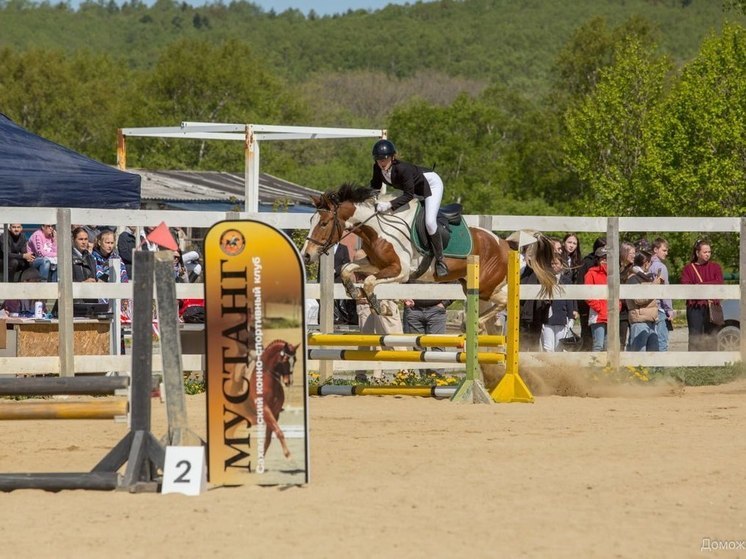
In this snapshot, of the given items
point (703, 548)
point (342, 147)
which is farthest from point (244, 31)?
point (703, 548)

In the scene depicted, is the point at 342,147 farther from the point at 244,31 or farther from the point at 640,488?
the point at 244,31

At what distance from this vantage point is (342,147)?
83.7m

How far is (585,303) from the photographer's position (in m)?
14.6

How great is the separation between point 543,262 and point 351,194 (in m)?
2.24

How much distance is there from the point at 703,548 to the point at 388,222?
7158 millimetres

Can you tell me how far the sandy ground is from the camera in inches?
217

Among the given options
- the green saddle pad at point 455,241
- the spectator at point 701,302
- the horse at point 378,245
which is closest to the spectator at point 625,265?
the spectator at point 701,302

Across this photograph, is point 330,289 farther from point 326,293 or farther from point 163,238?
point 163,238

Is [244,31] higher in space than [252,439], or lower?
higher

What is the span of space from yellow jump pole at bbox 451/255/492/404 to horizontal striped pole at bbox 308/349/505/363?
0.11 metres

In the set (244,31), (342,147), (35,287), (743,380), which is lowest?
(743,380)

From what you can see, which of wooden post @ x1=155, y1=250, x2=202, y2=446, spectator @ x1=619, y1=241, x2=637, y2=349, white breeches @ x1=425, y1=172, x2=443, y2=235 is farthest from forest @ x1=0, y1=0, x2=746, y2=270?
wooden post @ x1=155, y1=250, x2=202, y2=446

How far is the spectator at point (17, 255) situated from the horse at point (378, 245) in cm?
352

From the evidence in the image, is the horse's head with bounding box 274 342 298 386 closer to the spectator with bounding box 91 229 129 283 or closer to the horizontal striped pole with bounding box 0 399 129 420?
the horizontal striped pole with bounding box 0 399 129 420
